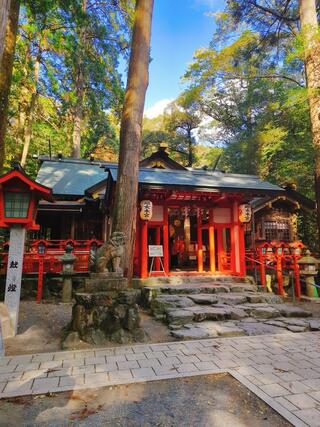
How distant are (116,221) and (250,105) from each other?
19089mm

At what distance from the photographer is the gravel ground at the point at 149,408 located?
257 centimetres

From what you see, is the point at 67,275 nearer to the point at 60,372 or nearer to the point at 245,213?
the point at 60,372

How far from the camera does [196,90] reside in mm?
16422

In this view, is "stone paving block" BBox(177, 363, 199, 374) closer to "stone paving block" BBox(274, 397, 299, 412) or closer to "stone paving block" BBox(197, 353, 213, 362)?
"stone paving block" BBox(197, 353, 213, 362)

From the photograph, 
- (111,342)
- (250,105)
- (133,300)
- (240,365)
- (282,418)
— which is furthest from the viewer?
(250,105)

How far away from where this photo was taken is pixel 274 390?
123 inches

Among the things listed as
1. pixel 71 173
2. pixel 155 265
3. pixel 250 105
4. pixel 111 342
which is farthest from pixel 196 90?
pixel 111 342

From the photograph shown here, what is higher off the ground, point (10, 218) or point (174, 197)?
point (174, 197)

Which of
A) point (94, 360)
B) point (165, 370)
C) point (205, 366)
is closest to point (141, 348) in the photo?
point (94, 360)

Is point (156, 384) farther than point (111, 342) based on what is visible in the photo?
No

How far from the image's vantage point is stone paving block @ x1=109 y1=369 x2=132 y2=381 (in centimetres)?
344

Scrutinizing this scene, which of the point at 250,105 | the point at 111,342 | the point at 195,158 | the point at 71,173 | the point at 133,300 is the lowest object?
the point at 111,342

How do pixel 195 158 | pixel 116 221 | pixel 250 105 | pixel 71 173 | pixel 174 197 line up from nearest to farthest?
1. pixel 116 221
2. pixel 174 197
3. pixel 71 173
4. pixel 250 105
5. pixel 195 158

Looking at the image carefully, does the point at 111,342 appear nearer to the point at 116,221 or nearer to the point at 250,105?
the point at 116,221
